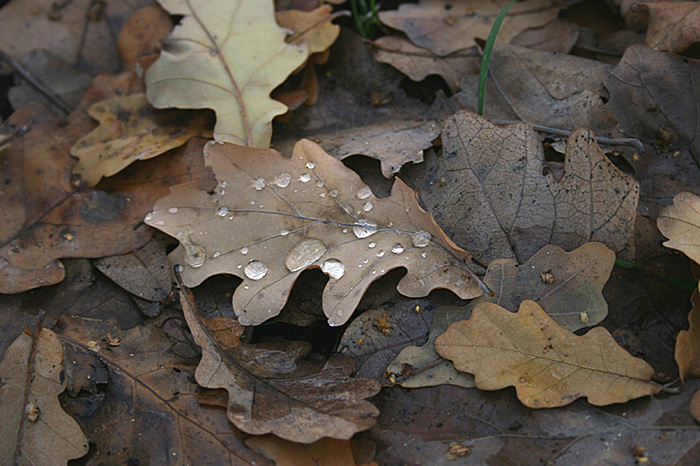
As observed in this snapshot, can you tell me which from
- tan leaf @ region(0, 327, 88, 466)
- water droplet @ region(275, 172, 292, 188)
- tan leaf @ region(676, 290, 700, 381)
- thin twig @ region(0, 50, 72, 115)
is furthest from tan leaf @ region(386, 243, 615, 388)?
thin twig @ region(0, 50, 72, 115)

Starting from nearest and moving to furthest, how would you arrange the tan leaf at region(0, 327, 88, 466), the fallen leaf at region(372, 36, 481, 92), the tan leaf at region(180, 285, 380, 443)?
the tan leaf at region(180, 285, 380, 443), the tan leaf at region(0, 327, 88, 466), the fallen leaf at region(372, 36, 481, 92)

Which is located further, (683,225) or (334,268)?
(334,268)

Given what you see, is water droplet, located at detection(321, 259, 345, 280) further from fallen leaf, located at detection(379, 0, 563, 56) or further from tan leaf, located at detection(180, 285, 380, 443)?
fallen leaf, located at detection(379, 0, 563, 56)

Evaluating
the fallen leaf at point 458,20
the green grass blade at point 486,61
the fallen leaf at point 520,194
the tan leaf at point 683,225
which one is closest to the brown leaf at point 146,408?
the fallen leaf at point 520,194

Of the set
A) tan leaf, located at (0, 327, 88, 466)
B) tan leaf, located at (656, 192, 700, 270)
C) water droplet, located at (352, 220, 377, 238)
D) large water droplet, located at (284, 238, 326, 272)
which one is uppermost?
tan leaf, located at (656, 192, 700, 270)

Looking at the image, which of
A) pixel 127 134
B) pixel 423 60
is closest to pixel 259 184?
pixel 127 134

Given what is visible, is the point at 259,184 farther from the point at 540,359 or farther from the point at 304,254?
the point at 540,359

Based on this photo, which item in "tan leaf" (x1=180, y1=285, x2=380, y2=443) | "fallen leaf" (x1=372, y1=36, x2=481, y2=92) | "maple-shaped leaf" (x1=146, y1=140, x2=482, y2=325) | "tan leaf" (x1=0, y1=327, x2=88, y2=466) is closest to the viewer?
"tan leaf" (x1=180, y1=285, x2=380, y2=443)
